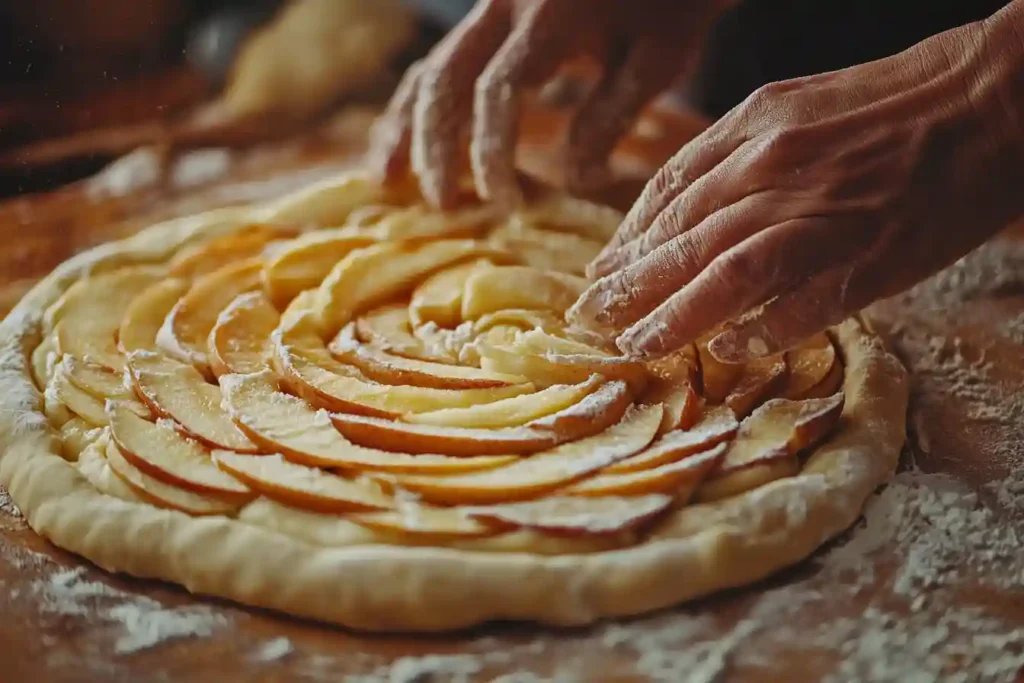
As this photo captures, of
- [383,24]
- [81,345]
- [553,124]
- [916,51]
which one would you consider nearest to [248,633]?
[81,345]

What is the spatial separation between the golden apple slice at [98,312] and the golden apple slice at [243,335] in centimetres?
20

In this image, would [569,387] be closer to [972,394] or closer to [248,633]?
[248,633]

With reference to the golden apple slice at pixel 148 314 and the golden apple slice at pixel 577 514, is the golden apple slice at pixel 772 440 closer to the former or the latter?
the golden apple slice at pixel 577 514

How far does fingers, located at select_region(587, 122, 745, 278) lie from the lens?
1.96 m

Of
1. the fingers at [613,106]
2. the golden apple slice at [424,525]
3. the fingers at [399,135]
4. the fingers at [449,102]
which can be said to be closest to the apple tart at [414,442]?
the golden apple slice at [424,525]

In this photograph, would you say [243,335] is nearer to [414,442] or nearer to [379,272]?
[379,272]

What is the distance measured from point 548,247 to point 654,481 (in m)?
0.93

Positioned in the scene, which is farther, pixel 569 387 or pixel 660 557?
pixel 569 387

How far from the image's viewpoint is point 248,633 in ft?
5.37

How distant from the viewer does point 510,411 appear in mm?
1853

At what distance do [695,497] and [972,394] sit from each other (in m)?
0.85

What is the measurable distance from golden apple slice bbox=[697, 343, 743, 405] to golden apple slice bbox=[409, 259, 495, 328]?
54 centimetres

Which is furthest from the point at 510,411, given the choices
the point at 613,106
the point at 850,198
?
the point at 613,106

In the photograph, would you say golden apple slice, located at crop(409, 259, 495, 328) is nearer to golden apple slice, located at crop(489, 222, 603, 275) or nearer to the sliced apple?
golden apple slice, located at crop(489, 222, 603, 275)
